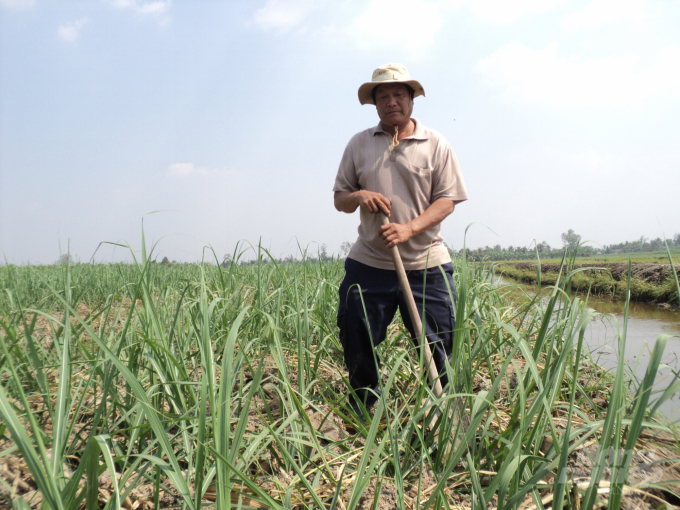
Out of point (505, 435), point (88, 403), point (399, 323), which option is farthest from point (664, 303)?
point (88, 403)

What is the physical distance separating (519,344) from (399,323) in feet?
7.04

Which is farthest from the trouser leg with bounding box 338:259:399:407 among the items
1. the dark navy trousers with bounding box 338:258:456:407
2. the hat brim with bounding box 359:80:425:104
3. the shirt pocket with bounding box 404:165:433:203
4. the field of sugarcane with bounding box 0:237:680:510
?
the hat brim with bounding box 359:80:425:104

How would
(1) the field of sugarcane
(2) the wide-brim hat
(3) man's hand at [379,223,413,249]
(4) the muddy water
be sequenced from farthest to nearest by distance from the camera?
1. (4) the muddy water
2. (2) the wide-brim hat
3. (3) man's hand at [379,223,413,249]
4. (1) the field of sugarcane

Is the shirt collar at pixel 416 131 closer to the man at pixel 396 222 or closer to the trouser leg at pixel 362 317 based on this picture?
the man at pixel 396 222

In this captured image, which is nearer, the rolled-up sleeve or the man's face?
the man's face

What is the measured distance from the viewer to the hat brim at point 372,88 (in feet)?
6.01

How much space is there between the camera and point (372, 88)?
194 centimetres

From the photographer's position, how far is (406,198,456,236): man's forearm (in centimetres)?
177

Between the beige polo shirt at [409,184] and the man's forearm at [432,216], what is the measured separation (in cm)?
5

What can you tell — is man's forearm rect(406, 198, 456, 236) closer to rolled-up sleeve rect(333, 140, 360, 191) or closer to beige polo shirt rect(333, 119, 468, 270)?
beige polo shirt rect(333, 119, 468, 270)

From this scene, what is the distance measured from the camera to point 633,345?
3.86 meters

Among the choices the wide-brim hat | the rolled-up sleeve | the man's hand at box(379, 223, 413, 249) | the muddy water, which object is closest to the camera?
the man's hand at box(379, 223, 413, 249)

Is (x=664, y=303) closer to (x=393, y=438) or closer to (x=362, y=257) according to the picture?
(x=362, y=257)

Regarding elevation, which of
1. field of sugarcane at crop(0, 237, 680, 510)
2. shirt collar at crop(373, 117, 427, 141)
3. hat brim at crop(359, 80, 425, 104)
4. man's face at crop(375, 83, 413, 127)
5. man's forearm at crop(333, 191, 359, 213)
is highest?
hat brim at crop(359, 80, 425, 104)
